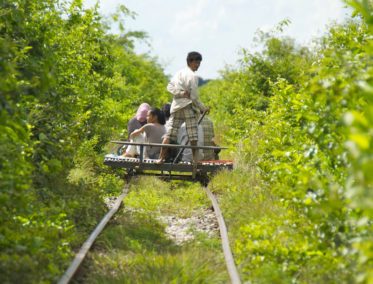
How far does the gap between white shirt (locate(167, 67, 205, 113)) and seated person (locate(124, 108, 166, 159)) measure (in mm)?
1566

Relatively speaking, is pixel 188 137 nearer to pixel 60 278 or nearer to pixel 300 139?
pixel 300 139

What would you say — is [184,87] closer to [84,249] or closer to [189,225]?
[189,225]

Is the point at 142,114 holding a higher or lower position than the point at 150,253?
higher

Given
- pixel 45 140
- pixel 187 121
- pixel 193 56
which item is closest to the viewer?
pixel 45 140

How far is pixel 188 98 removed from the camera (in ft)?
47.9

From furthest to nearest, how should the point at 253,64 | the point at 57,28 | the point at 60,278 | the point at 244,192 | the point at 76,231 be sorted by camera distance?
the point at 253,64 < the point at 57,28 < the point at 244,192 < the point at 76,231 < the point at 60,278

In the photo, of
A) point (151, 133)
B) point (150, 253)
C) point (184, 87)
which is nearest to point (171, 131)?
point (184, 87)

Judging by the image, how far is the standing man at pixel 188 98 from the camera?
14.5 meters

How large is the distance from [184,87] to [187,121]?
67 cm

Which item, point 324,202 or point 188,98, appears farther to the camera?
point 188,98

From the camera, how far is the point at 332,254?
643 centimetres

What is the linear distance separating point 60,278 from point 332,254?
234 centimetres

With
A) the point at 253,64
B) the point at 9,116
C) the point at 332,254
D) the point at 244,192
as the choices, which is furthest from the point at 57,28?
the point at 253,64

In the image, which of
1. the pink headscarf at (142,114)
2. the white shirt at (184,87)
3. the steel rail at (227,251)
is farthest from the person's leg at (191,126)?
the steel rail at (227,251)
